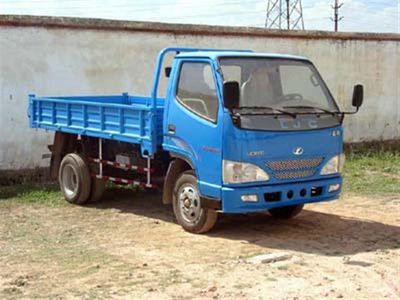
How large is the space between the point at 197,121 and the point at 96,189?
292cm

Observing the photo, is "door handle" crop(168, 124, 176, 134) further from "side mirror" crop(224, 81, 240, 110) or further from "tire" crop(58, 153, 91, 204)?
"tire" crop(58, 153, 91, 204)

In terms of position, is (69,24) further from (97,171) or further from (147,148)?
(147,148)

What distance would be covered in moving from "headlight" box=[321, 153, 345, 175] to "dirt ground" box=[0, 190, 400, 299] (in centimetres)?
77

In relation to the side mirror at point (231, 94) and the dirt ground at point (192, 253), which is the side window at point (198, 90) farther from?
the dirt ground at point (192, 253)

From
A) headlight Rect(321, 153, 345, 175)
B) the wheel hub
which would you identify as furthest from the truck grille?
the wheel hub

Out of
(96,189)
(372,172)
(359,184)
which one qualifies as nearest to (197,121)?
(96,189)

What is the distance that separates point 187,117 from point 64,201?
11.0 ft

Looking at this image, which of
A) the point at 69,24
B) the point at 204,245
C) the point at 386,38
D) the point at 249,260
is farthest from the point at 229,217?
A: the point at 386,38

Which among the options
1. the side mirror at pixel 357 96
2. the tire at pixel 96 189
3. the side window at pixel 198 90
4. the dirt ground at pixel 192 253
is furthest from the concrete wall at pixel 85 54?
the side mirror at pixel 357 96

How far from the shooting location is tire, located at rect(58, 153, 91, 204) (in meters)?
9.88

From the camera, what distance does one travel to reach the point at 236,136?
730cm

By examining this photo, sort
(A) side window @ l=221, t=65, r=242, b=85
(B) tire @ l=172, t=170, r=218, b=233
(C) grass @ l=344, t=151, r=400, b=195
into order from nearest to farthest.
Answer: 1. (A) side window @ l=221, t=65, r=242, b=85
2. (B) tire @ l=172, t=170, r=218, b=233
3. (C) grass @ l=344, t=151, r=400, b=195

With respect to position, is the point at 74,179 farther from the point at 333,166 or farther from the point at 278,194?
the point at 333,166

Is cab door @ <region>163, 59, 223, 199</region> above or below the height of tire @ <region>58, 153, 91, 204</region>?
above
